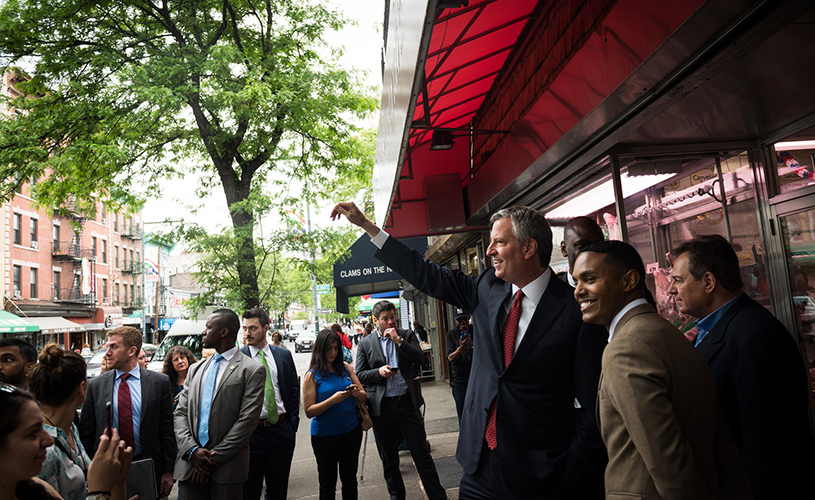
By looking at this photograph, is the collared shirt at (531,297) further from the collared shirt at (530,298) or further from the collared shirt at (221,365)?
the collared shirt at (221,365)

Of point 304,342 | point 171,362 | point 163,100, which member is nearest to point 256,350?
point 171,362

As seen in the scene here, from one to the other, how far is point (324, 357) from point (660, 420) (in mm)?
4065

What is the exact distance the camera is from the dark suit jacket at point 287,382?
18.1 ft

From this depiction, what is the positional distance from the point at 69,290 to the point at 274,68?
1350 inches

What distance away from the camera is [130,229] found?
158 feet

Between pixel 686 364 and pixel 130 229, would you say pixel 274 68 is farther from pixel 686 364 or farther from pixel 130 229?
pixel 130 229

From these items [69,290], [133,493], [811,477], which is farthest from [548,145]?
[69,290]

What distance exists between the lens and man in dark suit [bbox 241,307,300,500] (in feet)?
16.4

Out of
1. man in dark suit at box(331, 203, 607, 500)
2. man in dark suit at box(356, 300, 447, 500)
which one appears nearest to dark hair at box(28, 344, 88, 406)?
man in dark suit at box(331, 203, 607, 500)

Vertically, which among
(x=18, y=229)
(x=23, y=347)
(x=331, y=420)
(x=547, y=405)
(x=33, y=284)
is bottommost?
(x=331, y=420)

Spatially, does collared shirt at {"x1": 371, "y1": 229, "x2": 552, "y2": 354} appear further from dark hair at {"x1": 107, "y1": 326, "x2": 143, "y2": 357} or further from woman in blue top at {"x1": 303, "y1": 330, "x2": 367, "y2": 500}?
dark hair at {"x1": 107, "y1": 326, "x2": 143, "y2": 357}

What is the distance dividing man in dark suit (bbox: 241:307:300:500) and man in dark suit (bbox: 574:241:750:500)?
133 inches

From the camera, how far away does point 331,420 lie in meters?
5.13

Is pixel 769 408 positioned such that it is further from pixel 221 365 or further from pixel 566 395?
pixel 221 365
